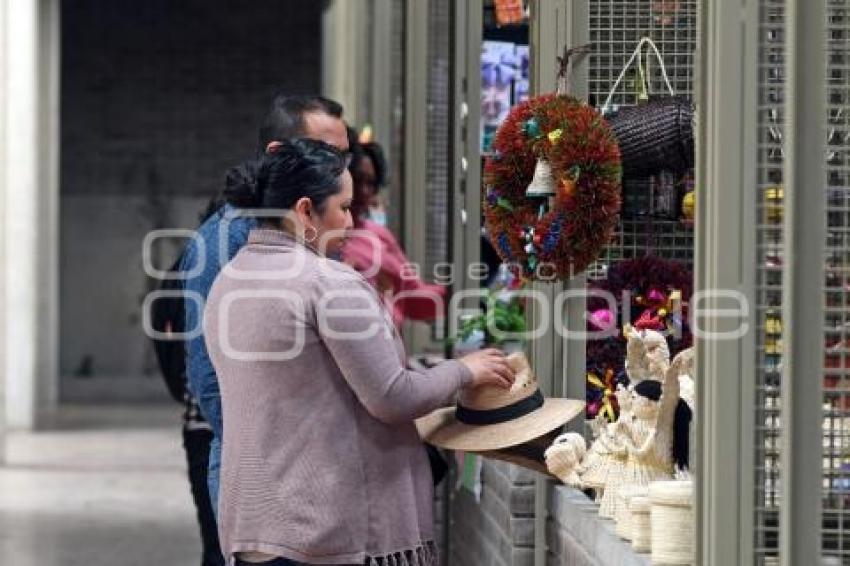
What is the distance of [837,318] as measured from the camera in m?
3.54

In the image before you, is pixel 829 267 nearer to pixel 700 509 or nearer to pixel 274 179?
pixel 700 509

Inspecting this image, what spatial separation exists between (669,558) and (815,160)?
1.20m

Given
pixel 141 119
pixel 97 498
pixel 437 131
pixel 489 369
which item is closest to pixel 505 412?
pixel 489 369

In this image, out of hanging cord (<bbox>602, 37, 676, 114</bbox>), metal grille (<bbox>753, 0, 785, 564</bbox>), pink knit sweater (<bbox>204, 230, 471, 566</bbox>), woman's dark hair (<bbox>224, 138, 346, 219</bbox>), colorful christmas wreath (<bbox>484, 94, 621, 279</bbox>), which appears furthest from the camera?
hanging cord (<bbox>602, 37, 676, 114</bbox>)

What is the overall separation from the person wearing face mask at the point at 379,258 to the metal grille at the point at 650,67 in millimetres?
2575

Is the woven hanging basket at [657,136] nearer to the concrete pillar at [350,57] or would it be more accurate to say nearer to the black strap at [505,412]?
the black strap at [505,412]

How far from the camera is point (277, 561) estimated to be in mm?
4492

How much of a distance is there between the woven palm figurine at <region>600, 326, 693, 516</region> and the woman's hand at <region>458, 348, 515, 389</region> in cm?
30

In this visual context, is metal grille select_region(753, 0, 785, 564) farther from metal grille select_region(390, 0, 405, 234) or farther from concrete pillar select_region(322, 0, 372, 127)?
concrete pillar select_region(322, 0, 372, 127)

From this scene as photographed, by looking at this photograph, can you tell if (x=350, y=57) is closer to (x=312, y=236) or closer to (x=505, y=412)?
(x=505, y=412)

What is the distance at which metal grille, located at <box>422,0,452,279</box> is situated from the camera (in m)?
9.75

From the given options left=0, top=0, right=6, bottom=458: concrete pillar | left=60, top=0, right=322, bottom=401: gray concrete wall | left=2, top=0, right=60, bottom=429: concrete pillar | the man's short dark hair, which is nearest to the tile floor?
left=0, top=0, right=6, bottom=458: concrete pillar

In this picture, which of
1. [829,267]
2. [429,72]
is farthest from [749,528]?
[429,72]

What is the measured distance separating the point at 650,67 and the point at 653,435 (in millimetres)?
1299
